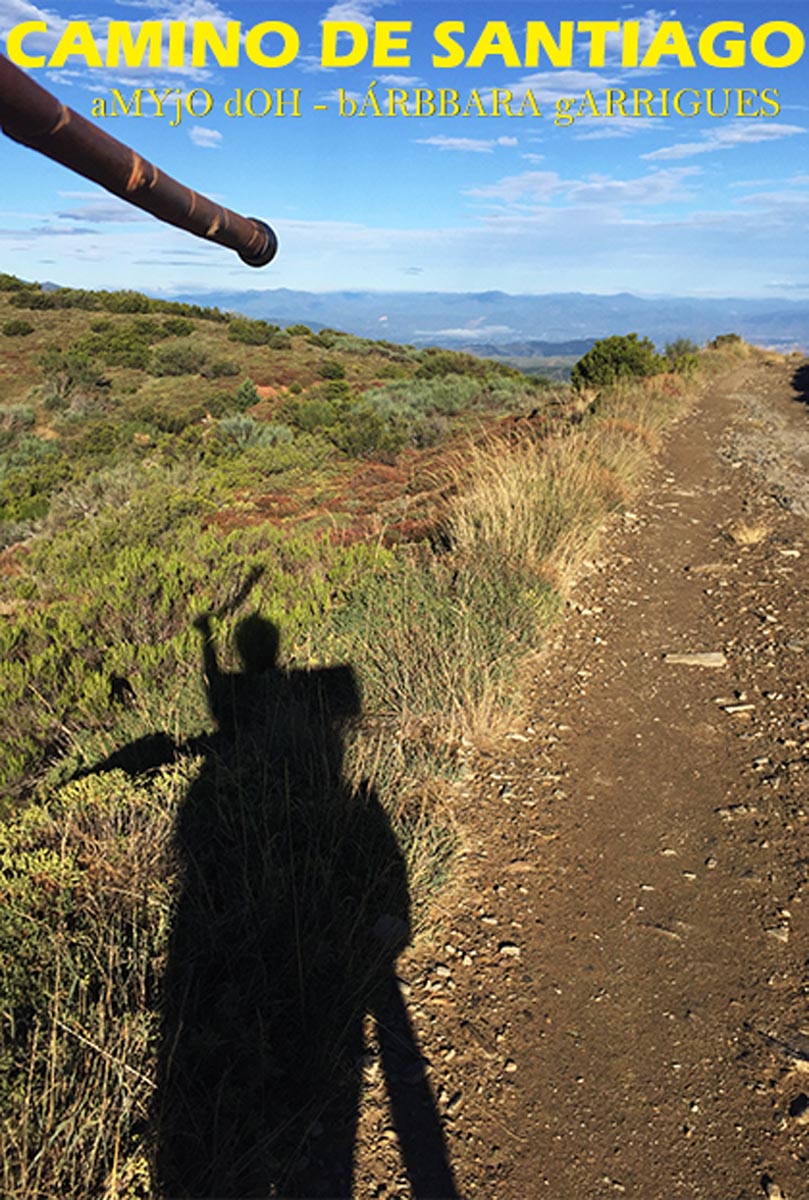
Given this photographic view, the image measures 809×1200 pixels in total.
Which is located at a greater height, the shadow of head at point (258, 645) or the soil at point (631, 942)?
the shadow of head at point (258, 645)

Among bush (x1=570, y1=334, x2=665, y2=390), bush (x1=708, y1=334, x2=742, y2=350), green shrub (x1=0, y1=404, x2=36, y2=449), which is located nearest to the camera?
green shrub (x1=0, y1=404, x2=36, y2=449)

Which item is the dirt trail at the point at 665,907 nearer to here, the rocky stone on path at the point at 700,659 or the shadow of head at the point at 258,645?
the rocky stone on path at the point at 700,659

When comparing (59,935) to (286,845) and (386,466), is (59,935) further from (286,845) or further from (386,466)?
(386,466)

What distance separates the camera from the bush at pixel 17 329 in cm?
2633

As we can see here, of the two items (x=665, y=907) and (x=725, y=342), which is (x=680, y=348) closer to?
(x=725, y=342)

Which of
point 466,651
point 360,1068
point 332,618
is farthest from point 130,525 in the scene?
point 360,1068

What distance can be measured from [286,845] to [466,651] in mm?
1659

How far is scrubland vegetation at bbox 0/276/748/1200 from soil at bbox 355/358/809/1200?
0.30 meters

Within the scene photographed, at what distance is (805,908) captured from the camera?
2.67 meters

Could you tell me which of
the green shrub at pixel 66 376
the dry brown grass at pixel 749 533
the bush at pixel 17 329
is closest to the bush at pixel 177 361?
the green shrub at pixel 66 376

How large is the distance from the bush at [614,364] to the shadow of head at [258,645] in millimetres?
14265

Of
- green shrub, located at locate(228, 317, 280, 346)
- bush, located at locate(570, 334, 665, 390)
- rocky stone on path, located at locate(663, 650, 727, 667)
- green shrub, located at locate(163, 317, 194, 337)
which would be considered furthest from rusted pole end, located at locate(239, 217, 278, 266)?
green shrub, located at locate(163, 317, 194, 337)

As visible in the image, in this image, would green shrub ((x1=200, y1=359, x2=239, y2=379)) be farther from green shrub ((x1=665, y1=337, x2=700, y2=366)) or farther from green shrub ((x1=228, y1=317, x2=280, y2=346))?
green shrub ((x1=665, y1=337, x2=700, y2=366))

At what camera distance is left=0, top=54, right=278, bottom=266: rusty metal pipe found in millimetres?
869
